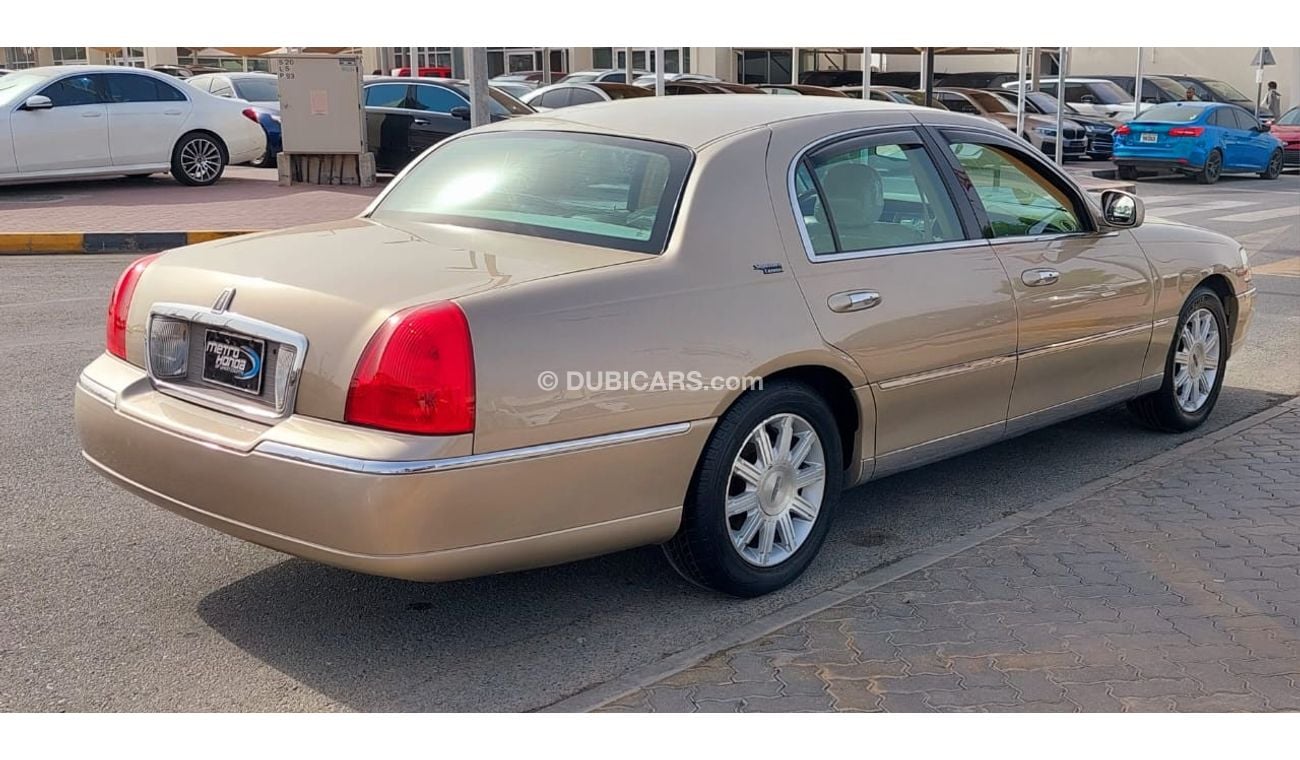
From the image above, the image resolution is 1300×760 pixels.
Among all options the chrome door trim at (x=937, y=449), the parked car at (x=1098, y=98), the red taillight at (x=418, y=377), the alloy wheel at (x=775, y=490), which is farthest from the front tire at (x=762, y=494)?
the parked car at (x=1098, y=98)

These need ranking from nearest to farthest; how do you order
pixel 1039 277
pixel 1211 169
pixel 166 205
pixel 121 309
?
1. pixel 121 309
2. pixel 1039 277
3. pixel 166 205
4. pixel 1211 169

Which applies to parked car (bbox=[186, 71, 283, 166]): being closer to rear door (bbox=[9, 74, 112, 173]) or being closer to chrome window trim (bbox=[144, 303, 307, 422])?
rear door (bbox=[9, 74, 112, 173])

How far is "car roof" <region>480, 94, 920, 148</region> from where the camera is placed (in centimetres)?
475

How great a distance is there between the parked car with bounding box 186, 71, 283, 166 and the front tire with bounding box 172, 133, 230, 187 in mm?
3305

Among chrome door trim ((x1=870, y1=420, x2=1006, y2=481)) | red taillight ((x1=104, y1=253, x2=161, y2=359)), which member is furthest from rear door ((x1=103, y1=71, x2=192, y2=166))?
chrome door trim ((x1=870, y1=420, x2=1006, y2=481))

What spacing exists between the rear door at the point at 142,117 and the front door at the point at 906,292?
1318 centimetres

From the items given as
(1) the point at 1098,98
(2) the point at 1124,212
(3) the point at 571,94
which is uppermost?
(3) the point at 571,94

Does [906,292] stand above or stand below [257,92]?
below

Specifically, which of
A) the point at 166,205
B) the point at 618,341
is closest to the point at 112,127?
the point at 166,205

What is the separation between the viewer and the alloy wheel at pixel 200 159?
16969mm

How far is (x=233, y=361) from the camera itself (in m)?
4.00

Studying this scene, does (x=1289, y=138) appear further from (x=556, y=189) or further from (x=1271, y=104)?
(x=556, y=189)

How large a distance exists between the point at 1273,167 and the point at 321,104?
17364 mm

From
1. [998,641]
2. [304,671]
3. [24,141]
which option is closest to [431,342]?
[304,671]
